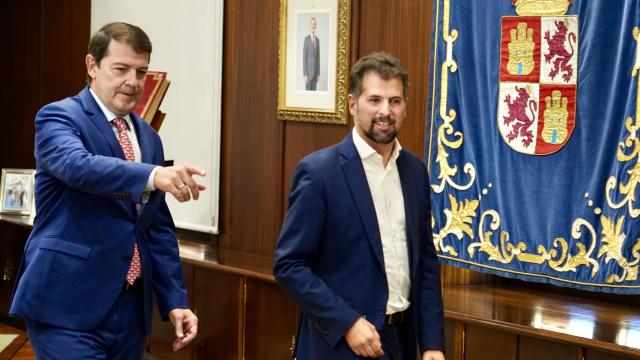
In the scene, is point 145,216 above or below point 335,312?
above

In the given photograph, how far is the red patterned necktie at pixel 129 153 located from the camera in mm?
2863

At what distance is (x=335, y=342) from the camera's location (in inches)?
106

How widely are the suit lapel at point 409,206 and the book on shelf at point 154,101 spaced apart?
2.41 m

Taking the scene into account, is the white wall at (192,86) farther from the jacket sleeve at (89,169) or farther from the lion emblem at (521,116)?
the jacket sleeve at (89,169)

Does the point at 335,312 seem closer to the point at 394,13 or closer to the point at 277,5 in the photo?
the point at 394,13

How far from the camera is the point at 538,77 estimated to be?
13.5 feet

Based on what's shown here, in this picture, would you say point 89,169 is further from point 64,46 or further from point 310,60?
point 64,46

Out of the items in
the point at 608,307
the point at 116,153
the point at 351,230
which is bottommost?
the point at 608,307

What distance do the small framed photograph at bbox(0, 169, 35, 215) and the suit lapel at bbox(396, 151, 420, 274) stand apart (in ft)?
15.1

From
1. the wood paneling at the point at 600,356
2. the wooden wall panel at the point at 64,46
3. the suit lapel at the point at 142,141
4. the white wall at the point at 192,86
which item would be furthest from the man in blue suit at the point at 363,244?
the wooden wall panel at the point at 64,46

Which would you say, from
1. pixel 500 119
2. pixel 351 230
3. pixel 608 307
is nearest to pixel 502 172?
pixel 500 119

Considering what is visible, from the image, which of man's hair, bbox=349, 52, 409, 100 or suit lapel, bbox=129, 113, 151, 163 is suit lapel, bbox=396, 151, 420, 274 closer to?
man's hair, bbox=349, 52, 409, 100

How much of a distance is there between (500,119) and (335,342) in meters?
1.86

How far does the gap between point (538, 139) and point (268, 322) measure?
1737mm
